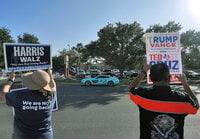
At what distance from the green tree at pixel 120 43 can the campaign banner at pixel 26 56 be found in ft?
74.4

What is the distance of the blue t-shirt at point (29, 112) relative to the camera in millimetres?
2043

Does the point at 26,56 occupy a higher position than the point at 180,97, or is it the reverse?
the point at 26,56

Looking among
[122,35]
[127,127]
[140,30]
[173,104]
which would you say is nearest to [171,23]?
[140,30]

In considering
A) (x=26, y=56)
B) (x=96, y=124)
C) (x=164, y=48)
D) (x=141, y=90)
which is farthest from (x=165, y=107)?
(x=96, y=124)

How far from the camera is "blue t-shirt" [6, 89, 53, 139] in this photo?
204 centimetres

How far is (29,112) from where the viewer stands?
2.05 meters

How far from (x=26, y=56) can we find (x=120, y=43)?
2345 cm

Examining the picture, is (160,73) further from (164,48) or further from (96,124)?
(96,124)

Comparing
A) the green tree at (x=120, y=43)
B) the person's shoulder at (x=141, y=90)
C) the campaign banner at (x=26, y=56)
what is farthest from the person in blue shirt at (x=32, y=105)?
the green tree at (x=120, y=43)

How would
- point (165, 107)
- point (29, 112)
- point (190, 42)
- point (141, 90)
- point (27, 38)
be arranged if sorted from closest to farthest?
point (165, 107) → point (141, 90) → point (29, 112) → point (190, 42) → point (27, 38)

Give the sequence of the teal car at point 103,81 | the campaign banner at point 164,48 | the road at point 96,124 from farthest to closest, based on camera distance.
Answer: the teal car at point 103,81, the road at point 96,124, the campaign banner at point 164,48

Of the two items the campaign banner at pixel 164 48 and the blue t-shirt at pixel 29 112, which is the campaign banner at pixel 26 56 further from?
the campaign banner at pixel 164 48

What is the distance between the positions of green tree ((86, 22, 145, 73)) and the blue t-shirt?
24.4 metres

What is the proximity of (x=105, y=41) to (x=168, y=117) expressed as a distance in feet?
82.1
